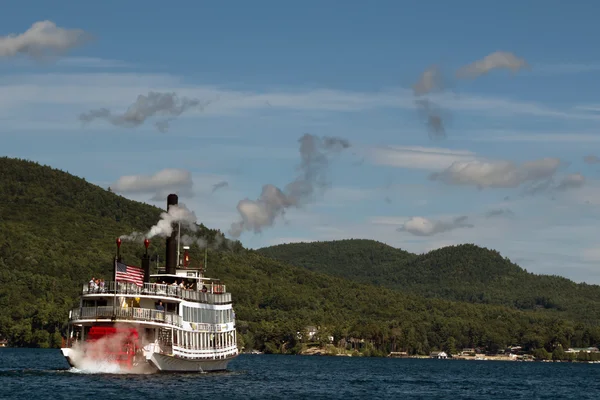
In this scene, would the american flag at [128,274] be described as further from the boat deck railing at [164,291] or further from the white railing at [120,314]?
the white railing at [120,314]

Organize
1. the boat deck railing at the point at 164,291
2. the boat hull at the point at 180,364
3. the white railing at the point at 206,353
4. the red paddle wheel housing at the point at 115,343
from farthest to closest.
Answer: the white railing at the point at 206,353 < the boat hull at the point at 180,364 < the boat deck railing at the point at 164,291 < the red paddle wheel housing at the point at 115,343

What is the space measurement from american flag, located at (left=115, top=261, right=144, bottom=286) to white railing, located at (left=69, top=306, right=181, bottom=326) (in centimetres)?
228

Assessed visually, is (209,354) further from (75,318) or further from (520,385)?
(520,385)

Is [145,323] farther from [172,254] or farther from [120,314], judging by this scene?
[172,254]

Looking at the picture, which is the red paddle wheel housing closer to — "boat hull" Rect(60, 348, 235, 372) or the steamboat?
the steamboat

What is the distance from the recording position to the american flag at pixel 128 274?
8800 cm

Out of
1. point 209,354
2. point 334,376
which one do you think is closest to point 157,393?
point 209,354

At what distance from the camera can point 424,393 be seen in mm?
105875

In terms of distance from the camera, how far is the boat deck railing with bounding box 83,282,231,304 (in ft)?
298

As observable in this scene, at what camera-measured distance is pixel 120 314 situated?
88875 millimetres

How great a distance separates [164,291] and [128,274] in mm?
7155

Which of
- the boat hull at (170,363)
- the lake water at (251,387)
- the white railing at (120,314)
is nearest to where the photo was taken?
the lake water at (251,387)

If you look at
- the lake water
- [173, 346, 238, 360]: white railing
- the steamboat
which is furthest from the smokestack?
the lake water

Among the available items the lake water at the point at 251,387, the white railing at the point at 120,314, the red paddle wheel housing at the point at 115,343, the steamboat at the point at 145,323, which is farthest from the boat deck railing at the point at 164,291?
the lake water at the point at 251,387
